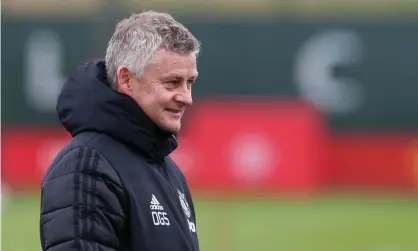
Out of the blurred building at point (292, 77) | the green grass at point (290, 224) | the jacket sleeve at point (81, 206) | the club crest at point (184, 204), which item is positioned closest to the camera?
the jacket sleeve at point (81, 206)

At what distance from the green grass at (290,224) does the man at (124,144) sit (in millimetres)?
9102

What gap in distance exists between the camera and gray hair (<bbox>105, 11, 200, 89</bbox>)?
12.7 ft

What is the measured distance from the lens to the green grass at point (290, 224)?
13.8 m

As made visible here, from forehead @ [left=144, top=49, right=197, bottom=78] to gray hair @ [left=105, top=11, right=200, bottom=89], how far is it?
0.05 ft

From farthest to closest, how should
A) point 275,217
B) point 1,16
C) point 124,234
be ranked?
point 1,16 < point 275,217 < point 124,234

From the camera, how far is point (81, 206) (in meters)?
3.72

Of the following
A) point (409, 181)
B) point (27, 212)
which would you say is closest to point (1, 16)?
point (27, 212)

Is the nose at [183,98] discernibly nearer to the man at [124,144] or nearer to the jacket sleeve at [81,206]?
the man at [124,144]

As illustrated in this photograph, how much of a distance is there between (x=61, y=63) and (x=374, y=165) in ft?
17.2

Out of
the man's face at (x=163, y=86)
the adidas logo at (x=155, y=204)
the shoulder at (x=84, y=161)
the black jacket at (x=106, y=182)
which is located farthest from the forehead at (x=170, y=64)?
the adidas logo at (x=155, y=204)

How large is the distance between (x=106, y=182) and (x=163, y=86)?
1.22ft

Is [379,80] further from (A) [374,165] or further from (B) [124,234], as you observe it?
(B) [124,234]

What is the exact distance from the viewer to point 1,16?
20.3m

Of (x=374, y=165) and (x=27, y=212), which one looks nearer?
(x=27, y=212)
